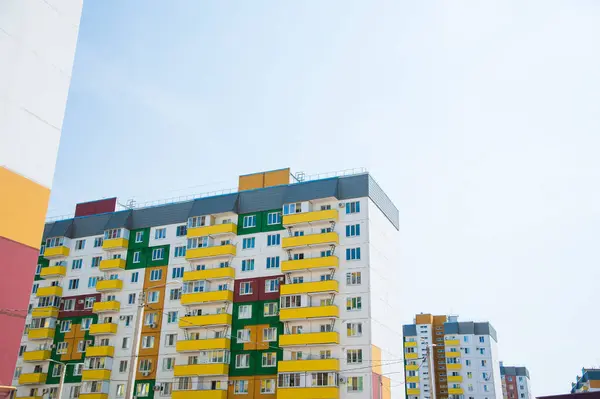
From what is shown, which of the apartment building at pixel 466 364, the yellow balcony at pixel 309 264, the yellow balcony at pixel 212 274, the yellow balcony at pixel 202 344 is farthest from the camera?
the apartment building at pixel 466 364

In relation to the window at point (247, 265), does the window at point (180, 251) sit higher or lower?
higher

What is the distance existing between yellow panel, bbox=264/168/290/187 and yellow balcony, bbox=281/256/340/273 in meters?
13.6

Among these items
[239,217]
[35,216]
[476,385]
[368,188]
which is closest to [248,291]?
[239,217]

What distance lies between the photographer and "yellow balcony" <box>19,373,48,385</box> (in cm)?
8625

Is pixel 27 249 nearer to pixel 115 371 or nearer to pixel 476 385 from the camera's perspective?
pixel 115 371

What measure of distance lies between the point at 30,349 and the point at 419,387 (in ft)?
374

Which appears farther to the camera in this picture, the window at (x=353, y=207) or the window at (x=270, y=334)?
the window at (x=353, y=207)

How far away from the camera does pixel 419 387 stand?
168875 millimetres

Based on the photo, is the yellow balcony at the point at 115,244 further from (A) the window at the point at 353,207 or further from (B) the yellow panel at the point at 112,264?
(A) the window at the point at 353,207

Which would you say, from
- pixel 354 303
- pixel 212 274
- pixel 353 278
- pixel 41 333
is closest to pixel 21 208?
pixel 354 303

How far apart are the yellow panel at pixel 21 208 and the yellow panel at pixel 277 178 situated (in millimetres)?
60542

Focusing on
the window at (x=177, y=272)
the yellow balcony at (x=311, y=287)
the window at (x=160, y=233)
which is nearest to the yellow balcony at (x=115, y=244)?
the window at (x=160, y=233)

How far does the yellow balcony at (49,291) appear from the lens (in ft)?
303

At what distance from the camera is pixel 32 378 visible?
86375 mm
